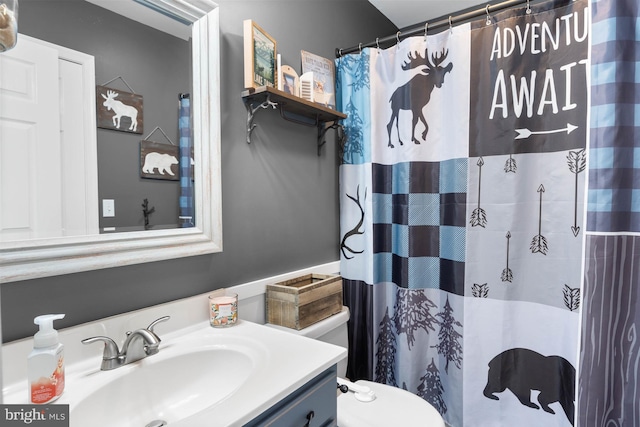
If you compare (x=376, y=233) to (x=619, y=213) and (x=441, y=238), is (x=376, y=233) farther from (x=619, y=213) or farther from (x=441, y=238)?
(x=619, y=213)

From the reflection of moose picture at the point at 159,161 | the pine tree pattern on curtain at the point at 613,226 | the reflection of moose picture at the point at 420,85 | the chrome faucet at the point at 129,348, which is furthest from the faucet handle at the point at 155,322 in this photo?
the pine tree pattern on curtain at the point at 613,226

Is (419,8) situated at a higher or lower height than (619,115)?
higher

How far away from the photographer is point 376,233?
69.4 inches

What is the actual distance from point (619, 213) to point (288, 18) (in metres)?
1.46

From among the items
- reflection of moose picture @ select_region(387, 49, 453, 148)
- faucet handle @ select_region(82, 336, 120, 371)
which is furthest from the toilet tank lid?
reflection of moose picture @ select_region(387, 49, 453, 148)

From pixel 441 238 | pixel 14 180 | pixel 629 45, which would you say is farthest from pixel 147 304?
pixel 629 45

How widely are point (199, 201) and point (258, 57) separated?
59 centimetres

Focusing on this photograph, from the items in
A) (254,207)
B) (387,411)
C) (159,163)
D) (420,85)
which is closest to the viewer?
(159,163)

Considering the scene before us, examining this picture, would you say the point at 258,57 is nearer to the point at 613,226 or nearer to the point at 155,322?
the point at 155,322

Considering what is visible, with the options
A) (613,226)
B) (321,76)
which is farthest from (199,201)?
(613,226)

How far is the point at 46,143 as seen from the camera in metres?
0.87

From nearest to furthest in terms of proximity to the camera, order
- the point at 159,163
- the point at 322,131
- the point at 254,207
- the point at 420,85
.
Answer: the point at 159,163 < the point at 254,207 < the point at 420,85 < the point at 322,131

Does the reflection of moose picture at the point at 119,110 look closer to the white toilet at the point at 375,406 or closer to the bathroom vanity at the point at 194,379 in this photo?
the bathroom vanity at the point at 194,379

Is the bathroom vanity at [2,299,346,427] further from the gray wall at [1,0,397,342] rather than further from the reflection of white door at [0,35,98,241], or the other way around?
the reflection of white door at [0,35,98,241]
